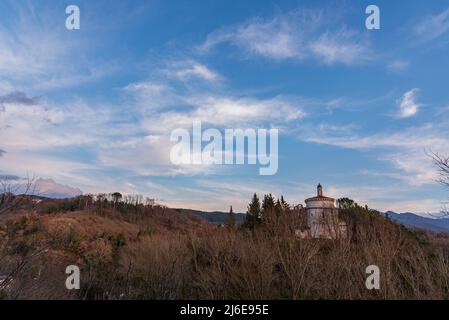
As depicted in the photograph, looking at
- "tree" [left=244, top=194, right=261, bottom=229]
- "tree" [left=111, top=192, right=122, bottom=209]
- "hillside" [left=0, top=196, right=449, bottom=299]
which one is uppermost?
"tree" [left=111, top=192, right=122, bottom=209]

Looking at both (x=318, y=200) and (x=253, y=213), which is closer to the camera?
(x=253, y=213)

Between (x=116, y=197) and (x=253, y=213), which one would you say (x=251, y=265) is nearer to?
(x=253, y=213)

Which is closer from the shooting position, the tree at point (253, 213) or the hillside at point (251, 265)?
the hillside at point (251, 265)

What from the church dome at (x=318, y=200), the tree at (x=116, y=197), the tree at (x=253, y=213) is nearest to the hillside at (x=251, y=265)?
the tree at (x=253, y=213)

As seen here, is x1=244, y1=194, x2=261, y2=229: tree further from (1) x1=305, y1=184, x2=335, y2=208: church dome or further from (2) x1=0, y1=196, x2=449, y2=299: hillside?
(2) x1=0, y1=196, x2=449, y2=299: hillside

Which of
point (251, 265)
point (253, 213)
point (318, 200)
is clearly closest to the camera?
point (251, 265)

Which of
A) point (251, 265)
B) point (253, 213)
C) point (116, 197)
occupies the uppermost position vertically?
point (116, 197)

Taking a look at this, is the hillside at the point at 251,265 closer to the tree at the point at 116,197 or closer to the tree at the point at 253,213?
the tree at the point at 253,213

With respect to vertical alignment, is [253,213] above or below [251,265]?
above

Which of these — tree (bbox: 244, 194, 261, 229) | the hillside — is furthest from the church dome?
the hillside

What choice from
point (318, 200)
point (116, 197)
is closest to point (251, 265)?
point (318, 200)
